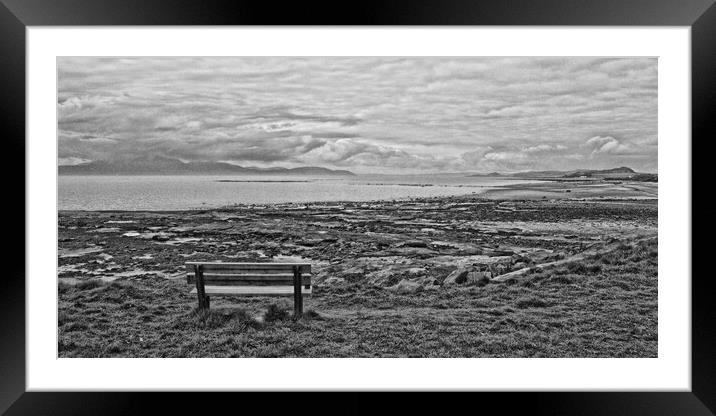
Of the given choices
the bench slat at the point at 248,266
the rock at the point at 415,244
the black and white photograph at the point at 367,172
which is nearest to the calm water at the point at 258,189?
the black and white photograph at the point at 367,172

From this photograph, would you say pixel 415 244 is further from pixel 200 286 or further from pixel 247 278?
pixel 200 286

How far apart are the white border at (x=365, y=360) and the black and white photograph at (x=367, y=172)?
5.20 feet

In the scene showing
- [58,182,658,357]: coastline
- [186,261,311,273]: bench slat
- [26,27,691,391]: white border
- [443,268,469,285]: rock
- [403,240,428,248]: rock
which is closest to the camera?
[26,27,691,391]: white border

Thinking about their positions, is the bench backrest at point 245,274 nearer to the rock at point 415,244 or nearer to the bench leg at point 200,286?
the bench leg at point 200,286

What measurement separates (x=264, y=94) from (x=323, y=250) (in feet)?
4.99

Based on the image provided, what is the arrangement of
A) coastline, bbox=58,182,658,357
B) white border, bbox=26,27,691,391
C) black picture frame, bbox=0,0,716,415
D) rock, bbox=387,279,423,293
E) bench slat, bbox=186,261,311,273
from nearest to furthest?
black picture frame, bbox=0,0,716,415
white border, bbox=26,27,691,391
bench slat, bbox=186,261,311,273
coastline, bbox=58,182,658,357
rock, bbox=387,279,423,293

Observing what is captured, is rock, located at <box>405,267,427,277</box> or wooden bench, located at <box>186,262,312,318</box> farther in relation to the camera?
rock, located at <box>405,267,427,277</box>

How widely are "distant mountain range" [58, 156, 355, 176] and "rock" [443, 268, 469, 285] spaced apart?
1.30m

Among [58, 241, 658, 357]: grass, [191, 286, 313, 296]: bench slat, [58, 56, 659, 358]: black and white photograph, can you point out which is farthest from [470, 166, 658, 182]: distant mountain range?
[191, 286, 313, 296]: bench slat

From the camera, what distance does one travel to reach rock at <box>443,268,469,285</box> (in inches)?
Result: 182

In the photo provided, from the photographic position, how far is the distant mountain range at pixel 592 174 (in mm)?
4691

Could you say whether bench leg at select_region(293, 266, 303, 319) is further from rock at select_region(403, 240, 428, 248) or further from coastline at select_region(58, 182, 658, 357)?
rock at select_region(403, 240, 428, 248)
